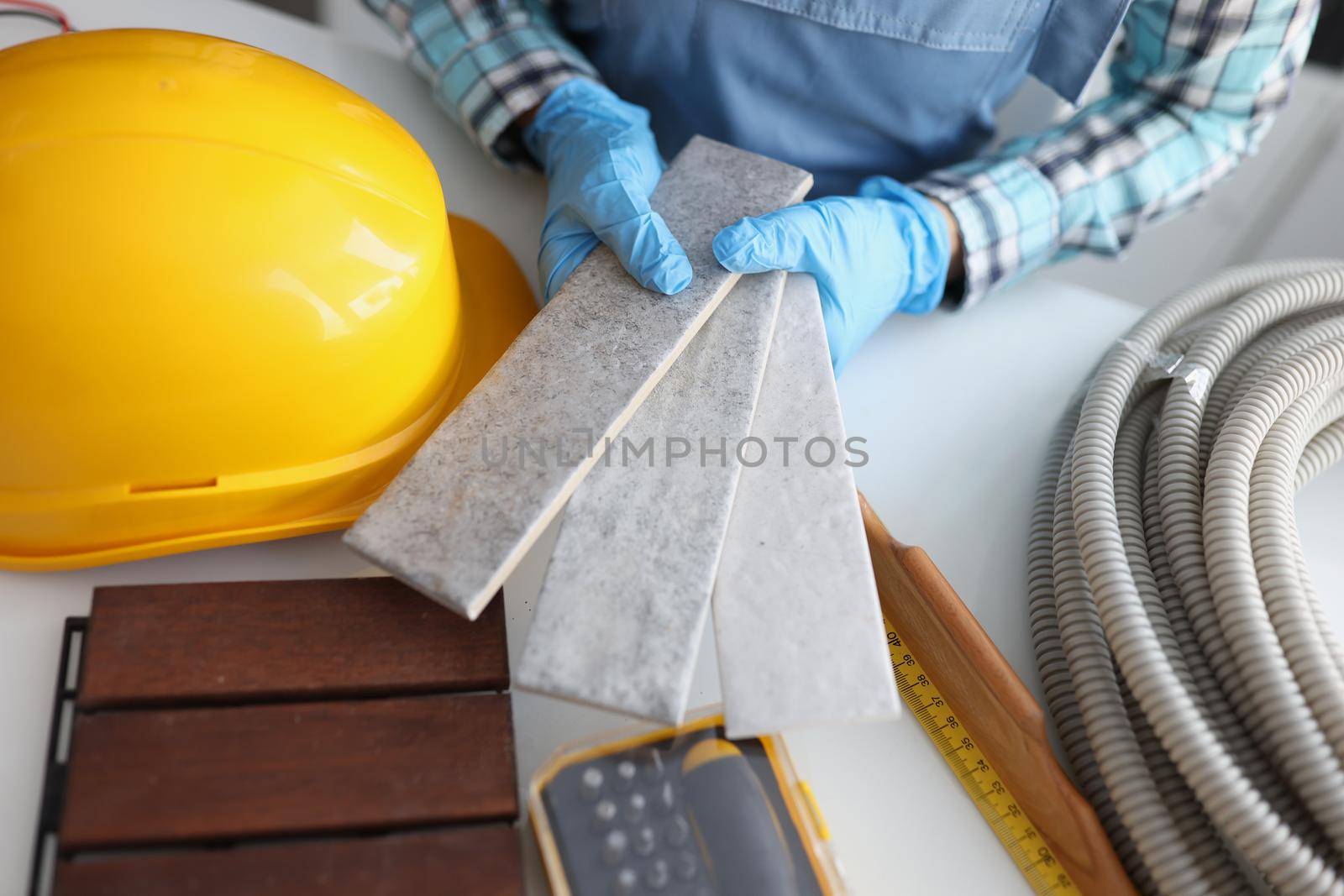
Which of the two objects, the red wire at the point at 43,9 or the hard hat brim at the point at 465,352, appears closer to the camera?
the hard hat brim at the point at 465,352

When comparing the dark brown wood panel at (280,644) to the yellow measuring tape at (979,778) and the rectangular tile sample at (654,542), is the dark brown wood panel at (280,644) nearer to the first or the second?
the rectangular tile sample at (654,542)

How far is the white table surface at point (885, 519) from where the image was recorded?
786mm

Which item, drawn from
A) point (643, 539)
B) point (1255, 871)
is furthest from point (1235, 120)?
point (643, 539)

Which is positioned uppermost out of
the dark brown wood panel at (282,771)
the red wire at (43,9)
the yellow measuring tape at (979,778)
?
the red wire at (43,9)

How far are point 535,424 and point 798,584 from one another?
29 centimetres

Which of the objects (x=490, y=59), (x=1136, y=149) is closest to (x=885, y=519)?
(x=1136, y=149)

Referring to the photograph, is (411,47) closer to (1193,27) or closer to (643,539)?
(643,539)

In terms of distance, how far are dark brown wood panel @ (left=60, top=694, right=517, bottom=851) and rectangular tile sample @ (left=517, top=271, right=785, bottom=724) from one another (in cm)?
9

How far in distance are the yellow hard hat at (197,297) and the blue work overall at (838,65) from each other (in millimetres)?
476

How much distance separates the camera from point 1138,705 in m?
0.84

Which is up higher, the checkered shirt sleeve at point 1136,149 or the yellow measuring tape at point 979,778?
the checkered shirt sleeve at point 1136,149

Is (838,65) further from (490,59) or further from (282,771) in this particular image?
(282,771)

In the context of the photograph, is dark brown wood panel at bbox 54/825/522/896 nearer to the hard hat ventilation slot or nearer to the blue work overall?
the hard hat ventilation slot

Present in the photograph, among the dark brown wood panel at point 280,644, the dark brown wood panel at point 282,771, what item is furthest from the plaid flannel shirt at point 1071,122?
the dark brown wood panel at point 282,771
